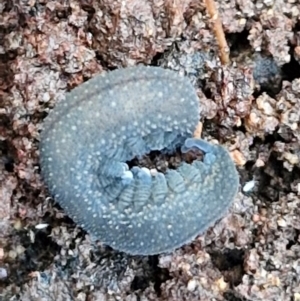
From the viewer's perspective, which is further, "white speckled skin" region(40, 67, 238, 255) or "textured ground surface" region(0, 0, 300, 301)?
"textured ground surface" region(0, 0, 300, 301)

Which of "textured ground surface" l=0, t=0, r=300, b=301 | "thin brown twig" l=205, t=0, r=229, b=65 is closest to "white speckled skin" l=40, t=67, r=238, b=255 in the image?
"textured ground surface" l=0, t=0, r=300, b=301

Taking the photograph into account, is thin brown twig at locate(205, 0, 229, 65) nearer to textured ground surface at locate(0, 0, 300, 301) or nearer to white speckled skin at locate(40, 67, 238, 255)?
textured ground surface at locate(0, 0, 300, 301)

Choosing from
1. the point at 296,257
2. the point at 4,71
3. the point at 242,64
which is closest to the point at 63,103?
the point at 4,71

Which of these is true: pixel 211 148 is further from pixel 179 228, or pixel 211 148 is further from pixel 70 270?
pixel 70 270

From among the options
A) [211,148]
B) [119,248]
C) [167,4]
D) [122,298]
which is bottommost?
[122,298]

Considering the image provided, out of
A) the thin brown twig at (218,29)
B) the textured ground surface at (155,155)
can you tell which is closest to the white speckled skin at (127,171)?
the textured ground surface at (155,155)

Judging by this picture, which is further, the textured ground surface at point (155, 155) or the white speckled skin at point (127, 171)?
the textured ground surface at point (155, 155)

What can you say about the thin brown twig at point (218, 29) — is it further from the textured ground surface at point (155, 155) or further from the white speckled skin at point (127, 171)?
the white speckled skin at point (127, 171)
